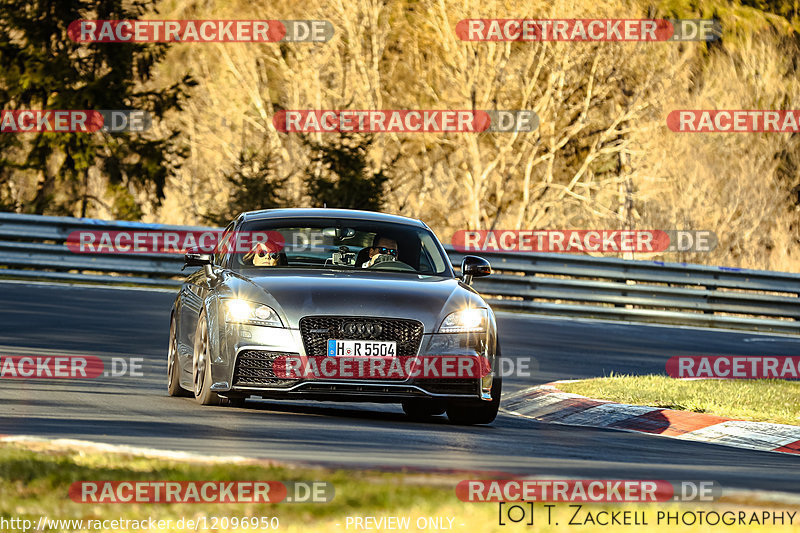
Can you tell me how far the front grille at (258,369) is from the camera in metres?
10.7

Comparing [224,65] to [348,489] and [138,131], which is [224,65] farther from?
[348,489]

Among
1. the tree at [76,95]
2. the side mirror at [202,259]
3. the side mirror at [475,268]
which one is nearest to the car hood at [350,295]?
the side mirror at [475,268]

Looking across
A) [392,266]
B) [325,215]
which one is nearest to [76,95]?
[325,215]

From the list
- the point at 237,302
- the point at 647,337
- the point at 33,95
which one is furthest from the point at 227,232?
the point at 33,95

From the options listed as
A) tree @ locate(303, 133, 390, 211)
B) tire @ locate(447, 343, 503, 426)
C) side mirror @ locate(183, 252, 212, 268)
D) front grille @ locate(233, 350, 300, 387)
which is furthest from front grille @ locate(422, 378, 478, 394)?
tree @ locate(303, 133, 390, 211)

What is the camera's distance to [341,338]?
10.7m

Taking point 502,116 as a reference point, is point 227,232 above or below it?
below

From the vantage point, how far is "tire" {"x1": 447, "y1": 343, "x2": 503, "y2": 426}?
11.3 meters

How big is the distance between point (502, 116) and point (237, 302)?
29776 millimetres

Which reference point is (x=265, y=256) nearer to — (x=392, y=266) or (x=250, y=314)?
(x=392, y=266)

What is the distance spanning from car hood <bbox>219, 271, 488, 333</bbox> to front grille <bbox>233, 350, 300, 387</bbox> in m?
0.29

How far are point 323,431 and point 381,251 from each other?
8.26 ft

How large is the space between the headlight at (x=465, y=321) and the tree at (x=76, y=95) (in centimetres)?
2317

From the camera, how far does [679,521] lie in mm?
6543
